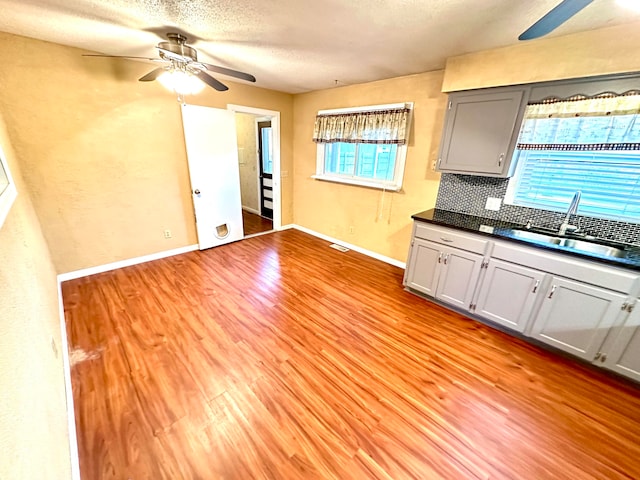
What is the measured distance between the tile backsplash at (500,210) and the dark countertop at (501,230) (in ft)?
0.24

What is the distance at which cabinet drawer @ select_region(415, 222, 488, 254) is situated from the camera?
232 centimetres

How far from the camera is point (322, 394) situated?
169 centimetres

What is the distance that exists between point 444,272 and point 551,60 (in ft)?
6.23

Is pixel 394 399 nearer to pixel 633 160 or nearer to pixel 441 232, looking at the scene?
pixel 441 232

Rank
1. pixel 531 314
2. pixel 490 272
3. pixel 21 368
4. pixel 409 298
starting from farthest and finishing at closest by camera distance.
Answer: pixel 409 298
pixel 490 272
pixel 531 314
pixel 21 368

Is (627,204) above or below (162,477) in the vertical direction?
above

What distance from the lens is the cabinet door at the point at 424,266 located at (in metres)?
2.64

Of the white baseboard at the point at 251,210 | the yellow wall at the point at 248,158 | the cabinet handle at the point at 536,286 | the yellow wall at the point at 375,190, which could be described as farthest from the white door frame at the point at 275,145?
the cabinet handle at the point at 536,286

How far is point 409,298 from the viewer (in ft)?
A: 9.25

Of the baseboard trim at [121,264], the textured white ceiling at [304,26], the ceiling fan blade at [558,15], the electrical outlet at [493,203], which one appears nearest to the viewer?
the ceiling fan blade at [558,15]

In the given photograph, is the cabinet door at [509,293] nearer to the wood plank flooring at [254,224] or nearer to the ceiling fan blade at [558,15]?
the ceiling fan blade at [558,15]

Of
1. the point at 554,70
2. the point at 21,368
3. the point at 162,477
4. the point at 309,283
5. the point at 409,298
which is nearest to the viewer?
the point at 21,368

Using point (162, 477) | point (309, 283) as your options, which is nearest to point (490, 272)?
point (309, 283)

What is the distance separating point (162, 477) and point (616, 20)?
3779mm
